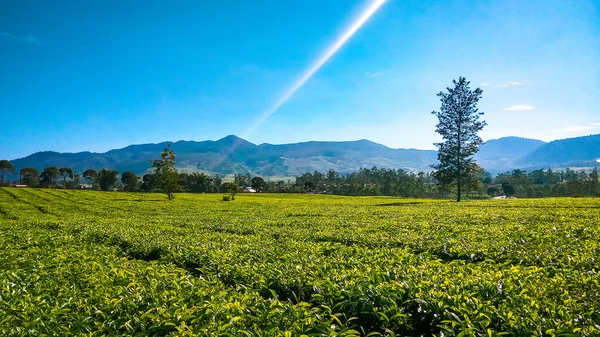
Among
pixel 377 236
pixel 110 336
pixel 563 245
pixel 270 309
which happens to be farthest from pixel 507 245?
pixel 110 336

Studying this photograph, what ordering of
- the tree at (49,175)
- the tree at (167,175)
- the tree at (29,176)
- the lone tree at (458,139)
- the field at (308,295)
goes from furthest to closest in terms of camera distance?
the tree at (29,176), the tree at (49,175), the tree at (167,175), the lone tree at (458,139), the field at (308,295)

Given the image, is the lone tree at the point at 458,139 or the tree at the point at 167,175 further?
the tree at the point at 167,175

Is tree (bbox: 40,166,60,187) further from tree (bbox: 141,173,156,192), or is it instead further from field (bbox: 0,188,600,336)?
field (bbox: 0,188,600,336)

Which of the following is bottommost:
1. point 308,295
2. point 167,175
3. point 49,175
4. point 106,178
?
point 308,295

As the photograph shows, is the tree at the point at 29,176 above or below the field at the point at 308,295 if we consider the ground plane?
above

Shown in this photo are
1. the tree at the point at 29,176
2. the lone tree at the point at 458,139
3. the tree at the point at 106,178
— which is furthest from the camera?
the tree at the point at 29,176

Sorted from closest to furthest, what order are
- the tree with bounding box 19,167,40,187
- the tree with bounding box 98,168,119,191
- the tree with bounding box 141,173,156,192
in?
the tree with bounding box 141,173,156,192 → the tree with bounding box 98,168,119,191 → the tree with bounding box 19,167,40,187

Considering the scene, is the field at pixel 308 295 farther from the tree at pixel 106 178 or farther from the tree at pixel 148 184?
the tree at pixel 106 178

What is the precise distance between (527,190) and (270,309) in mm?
161972

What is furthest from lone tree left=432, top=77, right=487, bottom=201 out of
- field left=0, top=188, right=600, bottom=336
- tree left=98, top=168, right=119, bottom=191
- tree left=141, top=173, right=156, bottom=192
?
tree left=98, top=168, right=119, bottom=191

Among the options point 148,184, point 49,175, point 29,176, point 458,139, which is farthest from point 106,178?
point 458,139

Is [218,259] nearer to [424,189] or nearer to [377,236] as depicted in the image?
[377,236]

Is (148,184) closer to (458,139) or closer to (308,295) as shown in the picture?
A: (458,139)

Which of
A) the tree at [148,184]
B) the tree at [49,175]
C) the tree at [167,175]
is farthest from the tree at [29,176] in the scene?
the tree at [167,175]
